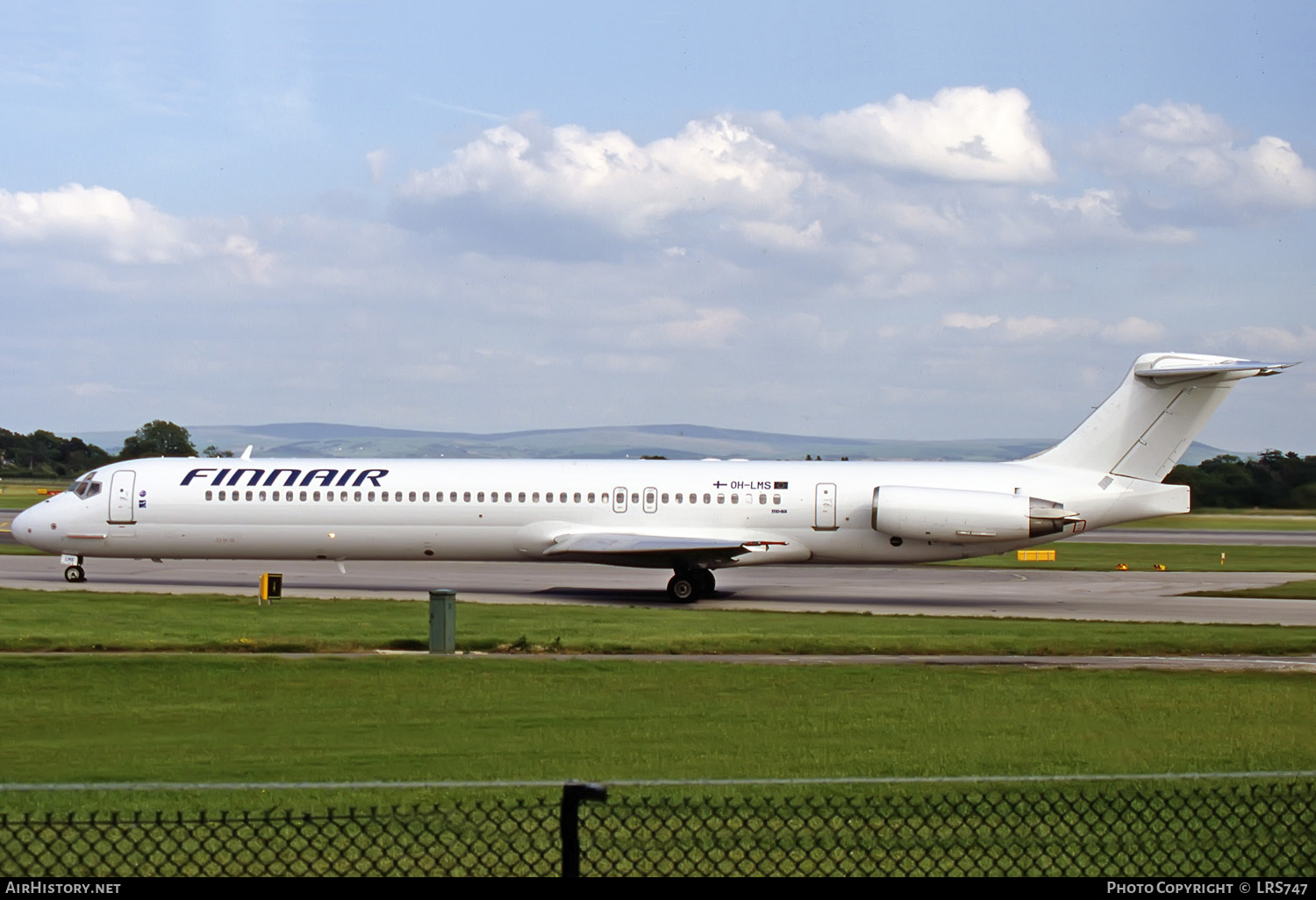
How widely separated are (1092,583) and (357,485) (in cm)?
2050

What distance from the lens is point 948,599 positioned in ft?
112

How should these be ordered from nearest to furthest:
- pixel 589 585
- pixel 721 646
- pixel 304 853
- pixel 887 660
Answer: pixel 304 853, pixel 887 660, pixel 721 646, pixel 589 585

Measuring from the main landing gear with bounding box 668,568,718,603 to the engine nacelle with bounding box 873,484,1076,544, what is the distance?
4.35m

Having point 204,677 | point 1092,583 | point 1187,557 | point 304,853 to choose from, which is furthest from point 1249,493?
point 304,853

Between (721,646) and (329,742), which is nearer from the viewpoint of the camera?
(329,742)

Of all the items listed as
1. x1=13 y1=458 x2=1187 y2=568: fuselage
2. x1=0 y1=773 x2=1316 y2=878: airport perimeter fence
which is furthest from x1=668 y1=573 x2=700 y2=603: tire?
x1=0 y1=773 x2=1316 y2=878: airport perimeter fence

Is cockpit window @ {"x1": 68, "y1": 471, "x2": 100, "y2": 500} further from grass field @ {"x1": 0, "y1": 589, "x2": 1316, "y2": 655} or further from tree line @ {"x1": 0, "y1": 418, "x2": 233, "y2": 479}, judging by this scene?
tree line @ {"x1": 0, "y1": 418, "x2": 233, "y2": 479}

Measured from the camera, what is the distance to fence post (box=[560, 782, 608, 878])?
542cm

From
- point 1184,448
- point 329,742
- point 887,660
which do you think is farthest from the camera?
point 1184,448

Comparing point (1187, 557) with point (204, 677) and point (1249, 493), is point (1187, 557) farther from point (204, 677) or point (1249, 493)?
point (1249, 493)

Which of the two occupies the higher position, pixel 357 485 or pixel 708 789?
pixel 357 485

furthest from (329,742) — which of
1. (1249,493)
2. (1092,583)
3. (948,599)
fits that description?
(1249,493)

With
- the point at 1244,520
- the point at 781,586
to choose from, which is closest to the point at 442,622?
the point at 781,586

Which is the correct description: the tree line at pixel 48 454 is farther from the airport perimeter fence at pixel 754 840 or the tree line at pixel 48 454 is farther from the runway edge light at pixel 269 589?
the airport perimeter fence at pixel 754 840
